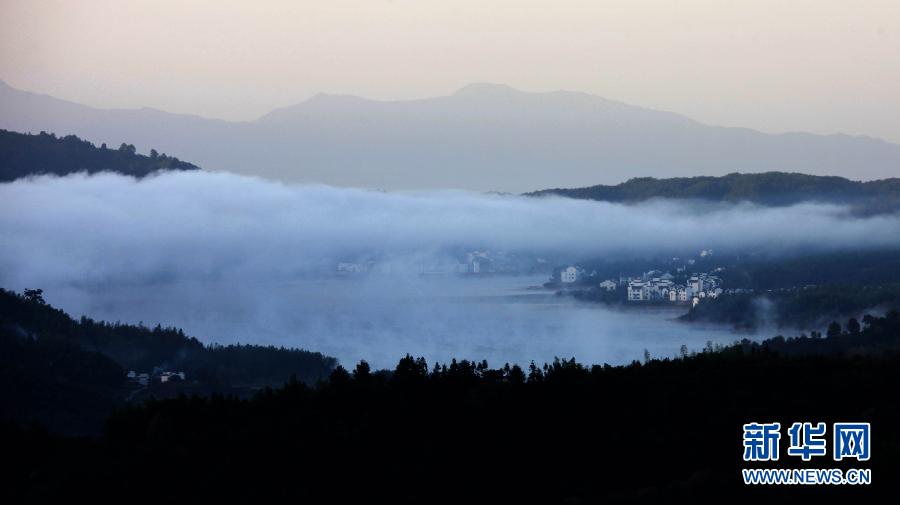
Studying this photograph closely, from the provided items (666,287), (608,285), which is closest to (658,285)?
(666,287)

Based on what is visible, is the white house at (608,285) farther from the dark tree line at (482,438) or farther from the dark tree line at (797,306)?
the dark tree line at (482,438)

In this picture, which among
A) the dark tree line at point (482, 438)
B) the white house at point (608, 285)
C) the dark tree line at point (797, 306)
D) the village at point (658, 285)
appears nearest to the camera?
the dark tree line at point (482, 438)

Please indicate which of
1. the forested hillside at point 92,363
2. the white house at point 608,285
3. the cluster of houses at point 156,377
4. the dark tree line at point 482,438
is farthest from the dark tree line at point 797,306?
the dark tree line at point 482,438

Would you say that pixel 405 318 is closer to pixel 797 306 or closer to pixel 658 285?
pixel 658 285

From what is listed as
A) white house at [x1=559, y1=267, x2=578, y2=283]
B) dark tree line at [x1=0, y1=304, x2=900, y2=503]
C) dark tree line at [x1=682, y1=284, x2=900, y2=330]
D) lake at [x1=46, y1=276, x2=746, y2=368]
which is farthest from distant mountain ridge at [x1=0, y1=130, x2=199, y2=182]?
dark tree line at [x1=0, y1=304, x2=900, y2=503]

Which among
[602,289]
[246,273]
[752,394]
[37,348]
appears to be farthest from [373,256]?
[752,394]

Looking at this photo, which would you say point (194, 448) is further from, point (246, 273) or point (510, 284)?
point (246, 273)
